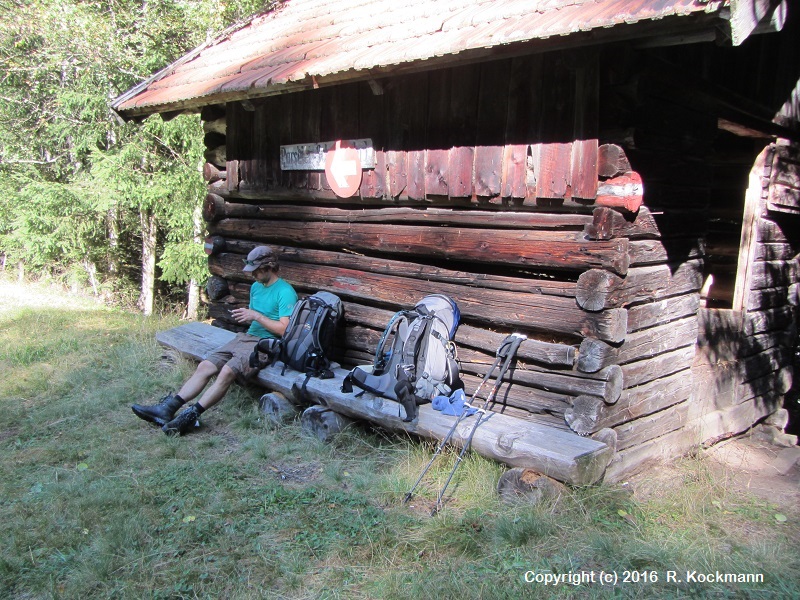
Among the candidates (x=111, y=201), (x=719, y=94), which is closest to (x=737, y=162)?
(x=719, y=94)

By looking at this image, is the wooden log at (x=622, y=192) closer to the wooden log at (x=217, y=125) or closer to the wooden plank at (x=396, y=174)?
the wooden plank at (x=396, y=174)

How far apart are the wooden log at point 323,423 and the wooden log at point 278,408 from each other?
25 centimetres

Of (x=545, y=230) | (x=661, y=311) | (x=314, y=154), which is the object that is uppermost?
(x=314, y=154)

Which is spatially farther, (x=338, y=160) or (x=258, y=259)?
(x=338, y=160)

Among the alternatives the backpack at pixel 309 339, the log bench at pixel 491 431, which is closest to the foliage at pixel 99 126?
the backpack at pixel 309 339

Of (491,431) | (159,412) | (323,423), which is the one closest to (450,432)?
(491,431)

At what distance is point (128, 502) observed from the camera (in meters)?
4.39

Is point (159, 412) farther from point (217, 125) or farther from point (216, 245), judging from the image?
point (217, 125)

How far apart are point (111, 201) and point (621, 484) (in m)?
12.4

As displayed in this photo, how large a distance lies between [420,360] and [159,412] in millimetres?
2423

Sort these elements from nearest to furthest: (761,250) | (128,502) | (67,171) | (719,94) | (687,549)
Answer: (687,549), (128,502), (719,94), (761,250), (67,171)

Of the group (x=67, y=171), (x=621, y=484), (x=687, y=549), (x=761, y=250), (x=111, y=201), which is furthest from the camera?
(x=67, y=171)

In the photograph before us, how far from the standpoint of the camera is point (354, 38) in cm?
576

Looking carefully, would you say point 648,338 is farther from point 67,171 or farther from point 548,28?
point 67,171
